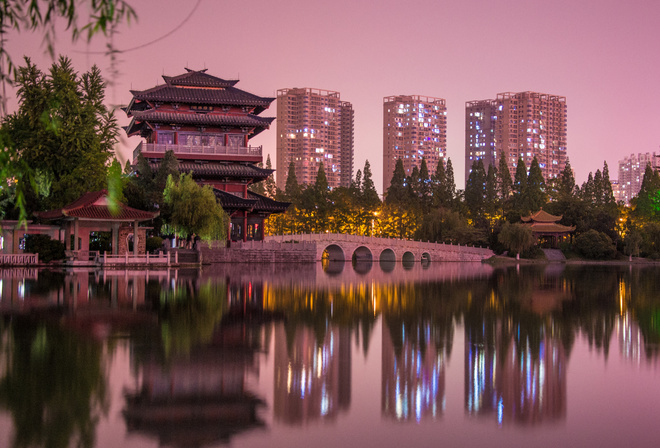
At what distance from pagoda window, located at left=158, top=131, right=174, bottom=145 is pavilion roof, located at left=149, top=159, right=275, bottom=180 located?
6.25 ft

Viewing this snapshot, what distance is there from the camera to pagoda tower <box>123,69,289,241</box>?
2229 inches

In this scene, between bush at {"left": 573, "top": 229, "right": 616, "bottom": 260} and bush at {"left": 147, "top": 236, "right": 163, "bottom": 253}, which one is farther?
bush at {"left": 573, "top": 229, "right": 616, "bottom": 260}

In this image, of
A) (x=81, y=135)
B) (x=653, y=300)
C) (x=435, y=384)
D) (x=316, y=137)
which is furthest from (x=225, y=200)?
(x=316, y=137)

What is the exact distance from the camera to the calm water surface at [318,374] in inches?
343

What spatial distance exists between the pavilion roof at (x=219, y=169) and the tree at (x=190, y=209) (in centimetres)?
922

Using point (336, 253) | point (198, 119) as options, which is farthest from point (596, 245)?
point (198, 119)

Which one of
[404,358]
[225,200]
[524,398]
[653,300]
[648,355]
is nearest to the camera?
[524,398]

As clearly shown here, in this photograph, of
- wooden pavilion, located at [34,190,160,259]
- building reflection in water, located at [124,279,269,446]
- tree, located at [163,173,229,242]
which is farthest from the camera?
tree, located at [163,173,229,242]

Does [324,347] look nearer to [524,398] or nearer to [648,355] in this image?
[524,398]

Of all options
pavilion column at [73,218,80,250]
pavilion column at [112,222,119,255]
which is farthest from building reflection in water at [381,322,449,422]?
pavilion column at [112,222,119,255]

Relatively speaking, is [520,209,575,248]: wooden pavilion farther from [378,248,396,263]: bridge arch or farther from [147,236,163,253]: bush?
[147,236,163,253]: bush

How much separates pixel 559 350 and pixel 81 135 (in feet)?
120

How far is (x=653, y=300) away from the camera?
89.7ft

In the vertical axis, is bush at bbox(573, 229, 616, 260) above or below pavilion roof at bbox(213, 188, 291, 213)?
below
